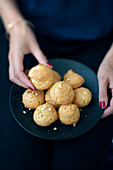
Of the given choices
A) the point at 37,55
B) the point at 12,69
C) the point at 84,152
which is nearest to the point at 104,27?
the point at 37,55

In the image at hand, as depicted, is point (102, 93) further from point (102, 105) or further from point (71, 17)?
point (71, 17)

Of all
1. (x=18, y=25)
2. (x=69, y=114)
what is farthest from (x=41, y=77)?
(x=18, y=25)

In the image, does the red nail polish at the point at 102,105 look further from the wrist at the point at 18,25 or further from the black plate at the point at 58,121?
the wrist at the point at 18,25

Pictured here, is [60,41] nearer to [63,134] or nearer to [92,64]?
[92,64]

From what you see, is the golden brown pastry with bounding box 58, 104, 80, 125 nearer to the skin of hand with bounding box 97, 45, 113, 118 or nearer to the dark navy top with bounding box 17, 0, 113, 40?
the skin of hand with bounding box 97, 45, 113, 118

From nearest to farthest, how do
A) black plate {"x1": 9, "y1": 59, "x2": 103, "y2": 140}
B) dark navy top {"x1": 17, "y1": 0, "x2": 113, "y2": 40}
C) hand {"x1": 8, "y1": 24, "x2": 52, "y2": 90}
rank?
black plate {"x1": 9, "y1": 59, "x2": 103, "y2": 140}, hand {"x1": 8, "y1": 24, "x2": 52, "y2": 90}, dark navy top {"x1": 17, "y1": 0, "x2": 113, "y2": 40}

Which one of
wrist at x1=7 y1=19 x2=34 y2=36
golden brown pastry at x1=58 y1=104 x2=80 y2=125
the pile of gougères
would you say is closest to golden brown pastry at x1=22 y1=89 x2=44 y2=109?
the pile of gougères

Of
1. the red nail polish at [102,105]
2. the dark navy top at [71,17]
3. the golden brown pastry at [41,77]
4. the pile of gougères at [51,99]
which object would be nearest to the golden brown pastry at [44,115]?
the pile of gougères at [51,99]
